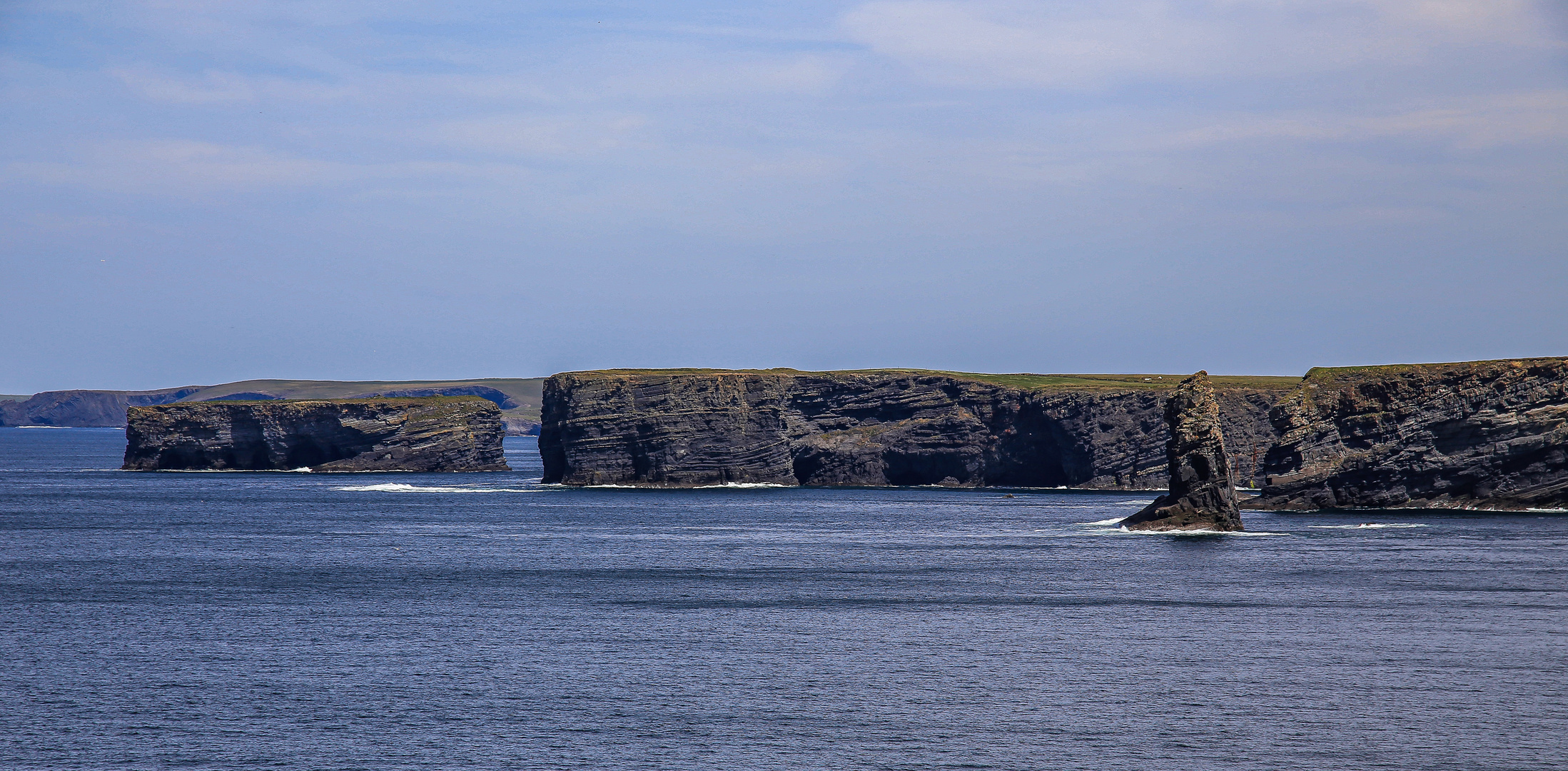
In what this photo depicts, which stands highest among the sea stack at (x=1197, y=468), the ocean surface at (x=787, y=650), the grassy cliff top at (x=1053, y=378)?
the grassy cliff top at (x=1053, y=378)

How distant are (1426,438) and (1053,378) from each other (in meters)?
68.6

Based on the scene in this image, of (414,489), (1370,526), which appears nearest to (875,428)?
(414,489)

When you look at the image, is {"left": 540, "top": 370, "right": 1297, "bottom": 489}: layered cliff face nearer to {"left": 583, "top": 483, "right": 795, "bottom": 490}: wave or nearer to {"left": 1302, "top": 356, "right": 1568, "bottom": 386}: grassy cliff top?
{"left": 583, "top": 483, "right": 795, "bottom": 490}: wave

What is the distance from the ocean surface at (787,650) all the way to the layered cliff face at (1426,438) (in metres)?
11.5

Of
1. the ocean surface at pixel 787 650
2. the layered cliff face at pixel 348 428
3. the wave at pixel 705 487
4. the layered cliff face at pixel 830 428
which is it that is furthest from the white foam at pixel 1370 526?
the layered cliff face at pixel 348 428

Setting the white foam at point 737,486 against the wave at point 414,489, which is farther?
the white foam at point 737,486

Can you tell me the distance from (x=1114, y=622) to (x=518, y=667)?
25.6 m

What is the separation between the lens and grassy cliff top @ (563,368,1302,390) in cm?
15988

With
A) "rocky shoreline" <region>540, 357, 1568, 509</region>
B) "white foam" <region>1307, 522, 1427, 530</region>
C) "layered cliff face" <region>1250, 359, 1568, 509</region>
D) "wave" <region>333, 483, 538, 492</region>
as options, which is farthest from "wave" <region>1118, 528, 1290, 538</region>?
"wave" <region>333, 483, 538, 492</region>

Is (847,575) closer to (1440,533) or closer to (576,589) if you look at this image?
(576,589)

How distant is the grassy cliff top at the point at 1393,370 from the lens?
111500 millimetres

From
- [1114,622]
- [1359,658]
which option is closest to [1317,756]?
[1359,658]

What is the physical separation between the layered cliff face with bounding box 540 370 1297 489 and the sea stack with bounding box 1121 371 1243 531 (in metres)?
56.4

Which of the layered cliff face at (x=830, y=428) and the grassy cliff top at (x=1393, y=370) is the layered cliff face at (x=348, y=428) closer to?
the layered cliff face at (x=830, y=428)
